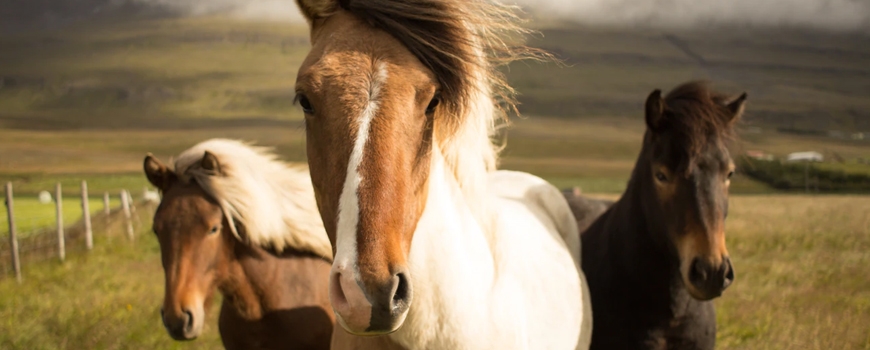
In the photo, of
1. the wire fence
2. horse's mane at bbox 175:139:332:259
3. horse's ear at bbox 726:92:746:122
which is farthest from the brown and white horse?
the wire fence

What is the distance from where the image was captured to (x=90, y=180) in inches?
1815

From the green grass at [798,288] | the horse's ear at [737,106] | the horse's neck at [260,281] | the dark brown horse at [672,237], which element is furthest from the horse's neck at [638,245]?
the green grass at [798,288]

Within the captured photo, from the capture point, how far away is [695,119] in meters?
3.29

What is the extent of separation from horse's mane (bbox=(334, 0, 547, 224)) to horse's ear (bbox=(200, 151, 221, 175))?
2.36 metres

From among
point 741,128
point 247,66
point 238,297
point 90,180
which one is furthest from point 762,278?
point 247,66

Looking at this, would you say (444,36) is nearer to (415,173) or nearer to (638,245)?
(415,173)

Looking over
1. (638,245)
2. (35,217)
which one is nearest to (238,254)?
(638,245)

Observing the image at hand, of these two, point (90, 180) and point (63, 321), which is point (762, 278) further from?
point (90, 180)

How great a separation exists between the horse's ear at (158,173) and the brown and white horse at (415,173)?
2.29m

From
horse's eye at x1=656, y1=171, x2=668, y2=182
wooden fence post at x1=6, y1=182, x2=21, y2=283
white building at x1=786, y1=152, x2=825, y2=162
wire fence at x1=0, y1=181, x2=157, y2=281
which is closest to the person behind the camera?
horse's eye at x1=656, y1=171, x2=668, y2=182

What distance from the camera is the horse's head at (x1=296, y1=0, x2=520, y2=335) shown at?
1501mm

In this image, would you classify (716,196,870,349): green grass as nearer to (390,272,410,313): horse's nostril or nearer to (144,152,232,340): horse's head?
(144,152,232,340): horse's head

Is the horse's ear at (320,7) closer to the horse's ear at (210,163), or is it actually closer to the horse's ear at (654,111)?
the horse's ear at (654,111)

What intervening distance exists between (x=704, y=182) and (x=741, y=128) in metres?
0.70
